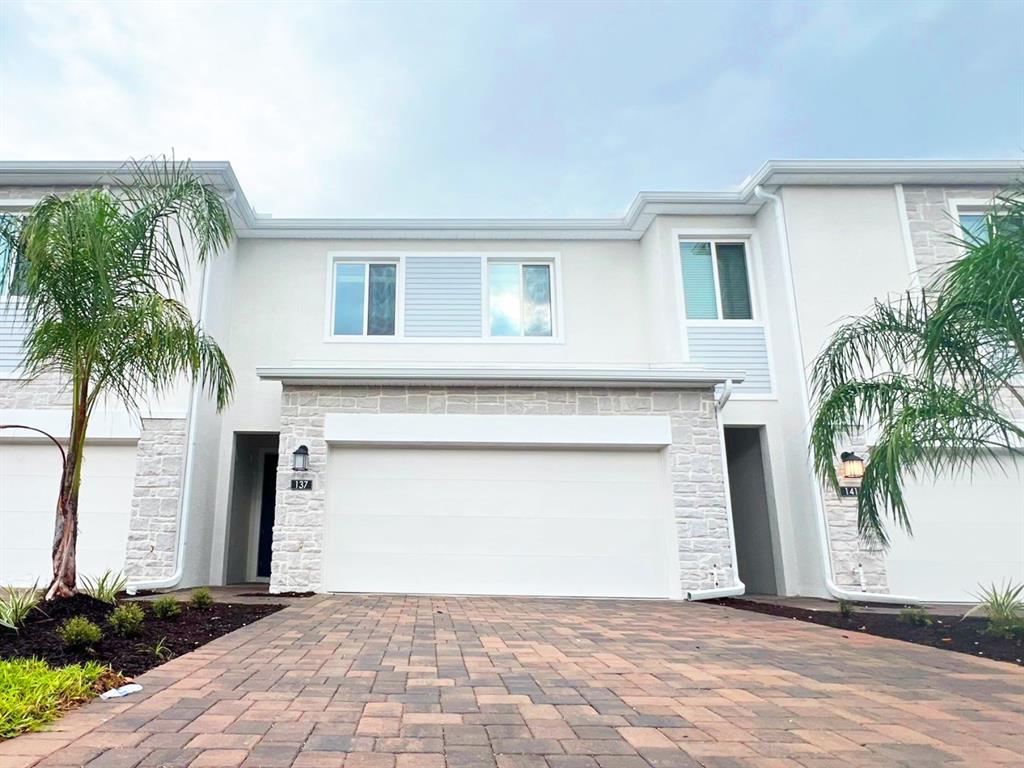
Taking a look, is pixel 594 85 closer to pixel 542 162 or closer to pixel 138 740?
pixel 542 162

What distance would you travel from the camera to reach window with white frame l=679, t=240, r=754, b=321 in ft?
33.1

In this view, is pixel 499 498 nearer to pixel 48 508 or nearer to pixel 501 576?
pixel 501 576

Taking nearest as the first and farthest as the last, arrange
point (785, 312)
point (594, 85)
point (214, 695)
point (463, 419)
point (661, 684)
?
point (214, 695) < point (661, 684) < point (463, 419) < point (785, 312) < point (594, 85)

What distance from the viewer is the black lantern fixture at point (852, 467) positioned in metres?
8.09

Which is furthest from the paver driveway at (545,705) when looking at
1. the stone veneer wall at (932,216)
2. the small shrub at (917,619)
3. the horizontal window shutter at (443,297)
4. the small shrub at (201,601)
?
the stone veneer wall at (932,216)

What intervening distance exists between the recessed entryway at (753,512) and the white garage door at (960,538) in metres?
1.76

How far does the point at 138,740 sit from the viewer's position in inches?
95.8

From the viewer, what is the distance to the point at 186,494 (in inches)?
343

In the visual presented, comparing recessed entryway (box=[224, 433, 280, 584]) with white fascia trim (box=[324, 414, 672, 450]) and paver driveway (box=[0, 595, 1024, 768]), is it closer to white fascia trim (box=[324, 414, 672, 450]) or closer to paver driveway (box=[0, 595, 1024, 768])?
white fascia trim (box=[324, 414, 672, 450])

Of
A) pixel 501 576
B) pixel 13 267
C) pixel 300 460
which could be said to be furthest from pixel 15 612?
pixel 501 576

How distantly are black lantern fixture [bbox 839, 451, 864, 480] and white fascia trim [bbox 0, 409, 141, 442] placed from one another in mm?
10420

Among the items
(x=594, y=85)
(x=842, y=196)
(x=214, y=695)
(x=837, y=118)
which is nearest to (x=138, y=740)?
(x=214, y=695)

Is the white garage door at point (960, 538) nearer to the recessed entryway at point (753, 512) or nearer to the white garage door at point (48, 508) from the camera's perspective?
the recessed entryway at point (753, 512)

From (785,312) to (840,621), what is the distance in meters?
Result: 4.95
